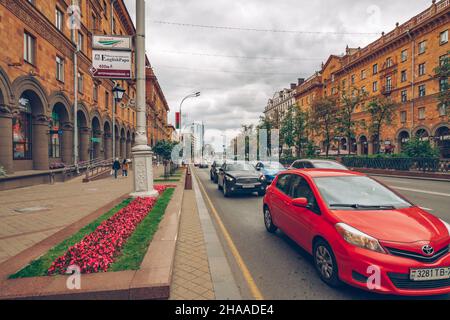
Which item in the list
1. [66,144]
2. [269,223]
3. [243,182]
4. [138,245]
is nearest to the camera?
[138,245]

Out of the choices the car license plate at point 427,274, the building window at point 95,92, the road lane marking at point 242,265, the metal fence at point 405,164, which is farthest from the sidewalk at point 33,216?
the metal fence at point 405,164

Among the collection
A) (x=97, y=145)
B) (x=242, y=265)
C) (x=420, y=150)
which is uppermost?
(x=97, y=145)

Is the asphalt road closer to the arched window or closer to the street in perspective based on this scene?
the street in perspective

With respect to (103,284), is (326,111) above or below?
above

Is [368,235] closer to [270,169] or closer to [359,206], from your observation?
[359,206]

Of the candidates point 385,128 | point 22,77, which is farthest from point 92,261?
point 385,128

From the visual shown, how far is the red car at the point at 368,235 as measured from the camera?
2.98 meters

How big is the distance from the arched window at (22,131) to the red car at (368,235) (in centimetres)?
1630

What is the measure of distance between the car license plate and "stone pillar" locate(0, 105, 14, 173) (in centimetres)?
1628

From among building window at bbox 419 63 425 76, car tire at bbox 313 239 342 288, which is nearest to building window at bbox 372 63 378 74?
building window at bbox 419 63 425 76

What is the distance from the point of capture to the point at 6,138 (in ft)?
43.0

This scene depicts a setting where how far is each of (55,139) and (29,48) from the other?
630 centimetres

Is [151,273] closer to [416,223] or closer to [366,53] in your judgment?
[416,223]

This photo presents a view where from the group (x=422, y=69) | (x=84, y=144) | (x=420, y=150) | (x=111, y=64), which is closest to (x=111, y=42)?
(x=111, y=64)
